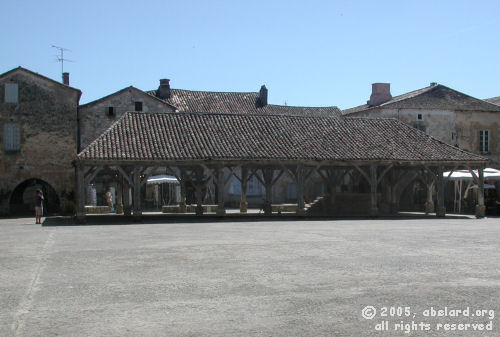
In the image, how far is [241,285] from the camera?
8.48 m

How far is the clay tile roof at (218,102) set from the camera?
4162cm

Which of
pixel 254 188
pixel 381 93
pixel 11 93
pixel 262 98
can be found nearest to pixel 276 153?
pixel 11 93

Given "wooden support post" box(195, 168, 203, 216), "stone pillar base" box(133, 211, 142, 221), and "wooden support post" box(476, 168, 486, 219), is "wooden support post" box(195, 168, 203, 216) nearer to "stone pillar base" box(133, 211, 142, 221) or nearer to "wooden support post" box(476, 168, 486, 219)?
"stone pillar base" box(133, 211, 142, 221)

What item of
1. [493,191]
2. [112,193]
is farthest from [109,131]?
[493,191]

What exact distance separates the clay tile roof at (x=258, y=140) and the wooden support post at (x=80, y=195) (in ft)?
2.18

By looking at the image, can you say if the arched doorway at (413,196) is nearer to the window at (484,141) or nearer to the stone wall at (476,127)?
the stone wall at (476,127)

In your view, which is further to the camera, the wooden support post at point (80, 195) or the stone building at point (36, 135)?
the stone building at point (36, 135)

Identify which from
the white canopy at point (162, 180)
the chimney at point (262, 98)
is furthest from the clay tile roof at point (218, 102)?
the white canopy at point (162, 180)

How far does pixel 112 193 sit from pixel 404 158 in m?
17.7

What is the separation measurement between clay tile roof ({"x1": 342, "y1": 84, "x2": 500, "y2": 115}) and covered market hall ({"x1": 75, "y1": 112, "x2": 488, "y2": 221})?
7548mm

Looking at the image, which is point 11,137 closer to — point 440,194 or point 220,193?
point 220,193

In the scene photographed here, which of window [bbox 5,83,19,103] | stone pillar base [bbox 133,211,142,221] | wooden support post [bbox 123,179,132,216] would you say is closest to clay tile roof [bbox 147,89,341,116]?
window [bbox 5,83,19,103]

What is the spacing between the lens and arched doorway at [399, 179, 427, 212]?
3547 cm

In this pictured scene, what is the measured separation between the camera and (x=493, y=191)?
30.3 meters
